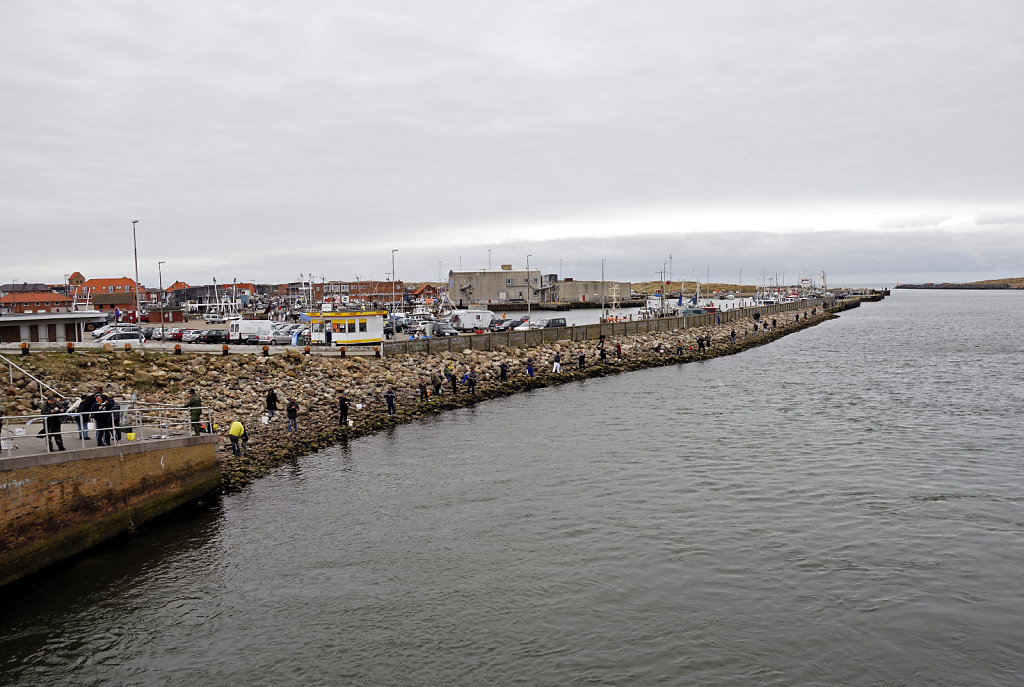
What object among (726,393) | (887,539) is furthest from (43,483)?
(726,393)

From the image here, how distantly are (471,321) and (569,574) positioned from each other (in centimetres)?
6125

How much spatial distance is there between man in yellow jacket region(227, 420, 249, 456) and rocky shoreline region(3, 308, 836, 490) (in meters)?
0.35

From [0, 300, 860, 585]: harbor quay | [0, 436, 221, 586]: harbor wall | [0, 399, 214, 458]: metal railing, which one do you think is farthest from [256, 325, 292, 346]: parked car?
[0, 436, 221, 586]: harbor wall

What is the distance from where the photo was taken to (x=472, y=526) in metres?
22.8

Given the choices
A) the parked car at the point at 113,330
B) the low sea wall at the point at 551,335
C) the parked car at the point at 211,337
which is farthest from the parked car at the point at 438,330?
the parked car at the point at 113,330

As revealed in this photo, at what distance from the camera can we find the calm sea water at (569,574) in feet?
49.7

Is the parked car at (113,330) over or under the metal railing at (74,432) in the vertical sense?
over

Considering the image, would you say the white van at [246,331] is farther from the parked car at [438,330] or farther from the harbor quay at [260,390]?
the parked car at [438,330]

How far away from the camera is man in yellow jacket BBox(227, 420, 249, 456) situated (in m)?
29.5

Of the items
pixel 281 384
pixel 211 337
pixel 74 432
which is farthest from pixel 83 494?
pixel 211 337

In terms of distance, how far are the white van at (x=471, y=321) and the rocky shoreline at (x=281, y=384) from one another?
64.3ft

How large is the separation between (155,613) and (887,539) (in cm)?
2027

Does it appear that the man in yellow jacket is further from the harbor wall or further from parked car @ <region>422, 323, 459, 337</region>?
parked car @ <region>422, 323, 459, 337</region>

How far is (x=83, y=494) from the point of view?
1978 centimetres
